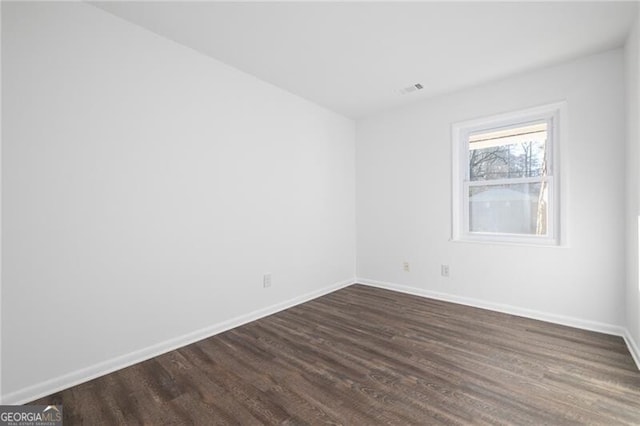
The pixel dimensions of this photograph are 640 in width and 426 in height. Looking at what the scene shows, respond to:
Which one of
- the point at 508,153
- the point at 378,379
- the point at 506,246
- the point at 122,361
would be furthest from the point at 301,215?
the point at 508,153

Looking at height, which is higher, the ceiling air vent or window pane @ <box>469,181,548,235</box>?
the ceiling air vent

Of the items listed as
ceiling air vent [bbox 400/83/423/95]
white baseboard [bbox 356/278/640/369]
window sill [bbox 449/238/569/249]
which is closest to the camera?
white baseboard [bbox 356/278/640/369]

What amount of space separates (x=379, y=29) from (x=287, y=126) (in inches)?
57.4

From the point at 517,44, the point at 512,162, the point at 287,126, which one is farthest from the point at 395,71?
the point at 512,162

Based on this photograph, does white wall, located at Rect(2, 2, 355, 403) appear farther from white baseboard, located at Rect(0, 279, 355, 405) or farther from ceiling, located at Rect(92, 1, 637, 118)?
ceiling, located at Rect(92, 1, 637, 118)

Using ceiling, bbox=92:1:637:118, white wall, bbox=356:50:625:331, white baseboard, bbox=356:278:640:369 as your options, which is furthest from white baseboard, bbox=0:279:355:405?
ceiling, bbox=92:1:637:118

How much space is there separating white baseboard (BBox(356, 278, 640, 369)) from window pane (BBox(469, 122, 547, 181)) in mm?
1394

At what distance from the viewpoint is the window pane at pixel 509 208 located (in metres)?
2.94

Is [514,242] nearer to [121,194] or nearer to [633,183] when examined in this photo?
[633,183]

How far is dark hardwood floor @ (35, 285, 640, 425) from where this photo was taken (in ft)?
5.16

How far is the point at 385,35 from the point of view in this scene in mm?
2270

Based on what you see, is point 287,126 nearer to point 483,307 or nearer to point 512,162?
point 512,162

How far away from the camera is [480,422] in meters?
1.50

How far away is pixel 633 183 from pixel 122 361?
3.99m
